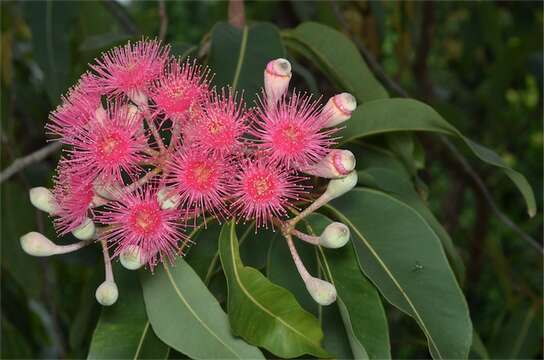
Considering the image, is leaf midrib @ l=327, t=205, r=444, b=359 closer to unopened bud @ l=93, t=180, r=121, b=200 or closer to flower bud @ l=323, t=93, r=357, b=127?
flower bud @ l=323, t=93, r=357, b=127

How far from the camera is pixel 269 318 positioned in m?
0.87

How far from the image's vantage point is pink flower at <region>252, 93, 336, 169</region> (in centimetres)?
89

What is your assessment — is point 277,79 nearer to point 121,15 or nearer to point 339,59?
point 339,59

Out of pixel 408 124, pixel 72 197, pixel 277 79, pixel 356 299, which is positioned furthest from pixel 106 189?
pixel 408 124

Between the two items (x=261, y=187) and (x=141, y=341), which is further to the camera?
(x=141, y=341)

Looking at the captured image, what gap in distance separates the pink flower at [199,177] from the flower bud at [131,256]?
80 mm

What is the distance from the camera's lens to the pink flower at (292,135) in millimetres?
892

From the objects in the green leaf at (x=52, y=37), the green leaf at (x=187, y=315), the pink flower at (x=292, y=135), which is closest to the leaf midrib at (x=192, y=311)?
the green leaf at (x=187, y=315)

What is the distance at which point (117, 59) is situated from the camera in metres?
1.03

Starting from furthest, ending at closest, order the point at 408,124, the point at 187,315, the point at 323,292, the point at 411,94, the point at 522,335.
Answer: the point at 411,94
the point at 522,335
the point at 408,124
the point at 187,315
the point at 323,292

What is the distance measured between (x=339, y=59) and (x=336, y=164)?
470 millimetres

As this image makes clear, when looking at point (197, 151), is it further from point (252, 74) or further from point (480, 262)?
point (480, 262)

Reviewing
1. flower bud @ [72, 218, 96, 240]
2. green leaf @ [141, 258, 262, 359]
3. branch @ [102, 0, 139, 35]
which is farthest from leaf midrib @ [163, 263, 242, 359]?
branch @ [102, 0, 139, 35]

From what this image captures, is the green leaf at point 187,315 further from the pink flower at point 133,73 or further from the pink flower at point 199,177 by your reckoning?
the pink flower at point 133,73
